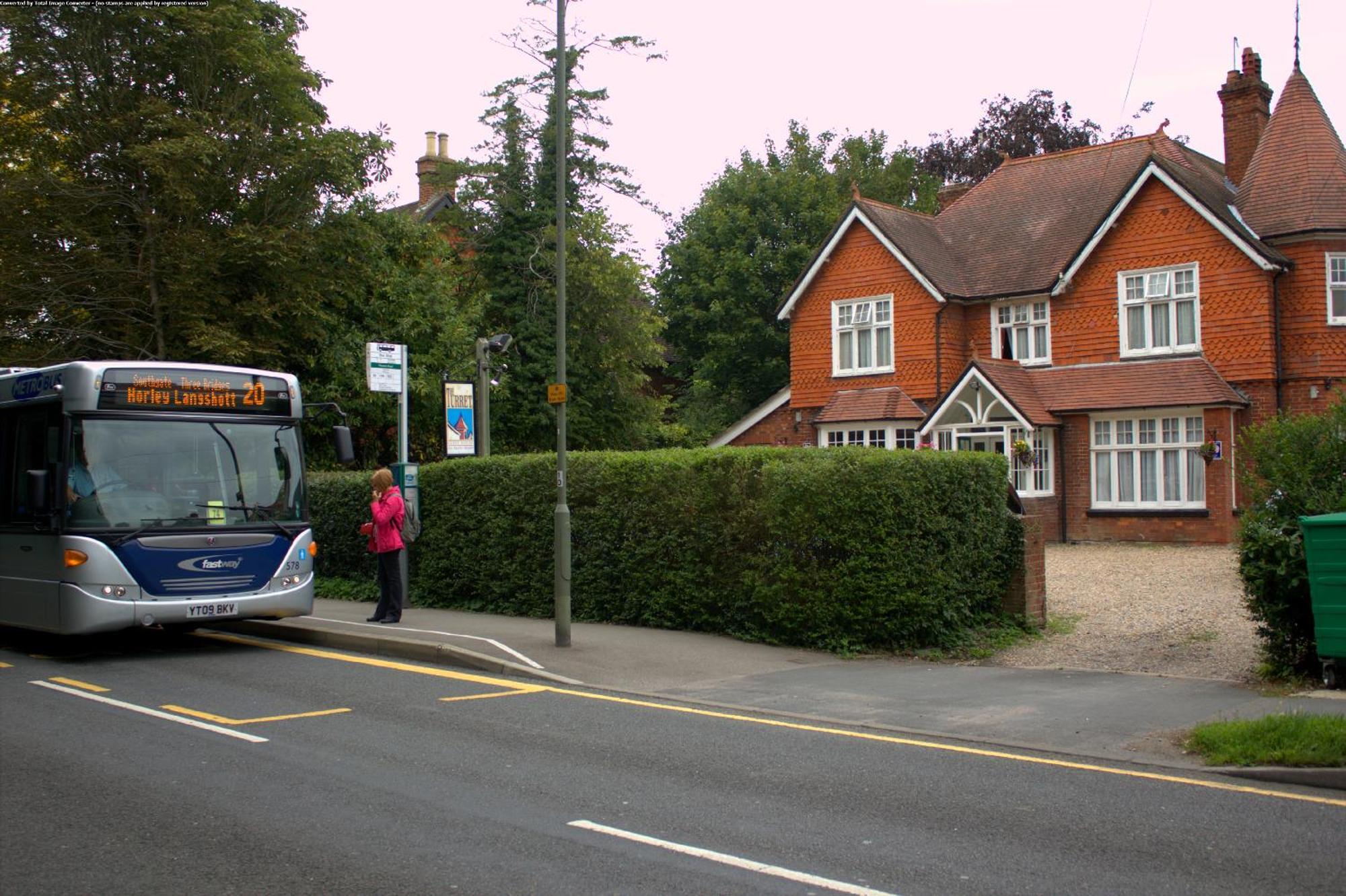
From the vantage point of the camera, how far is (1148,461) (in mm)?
26141

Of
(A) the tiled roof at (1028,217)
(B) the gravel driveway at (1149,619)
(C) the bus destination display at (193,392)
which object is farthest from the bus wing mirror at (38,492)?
(A) the tiled roof at (1028,217)

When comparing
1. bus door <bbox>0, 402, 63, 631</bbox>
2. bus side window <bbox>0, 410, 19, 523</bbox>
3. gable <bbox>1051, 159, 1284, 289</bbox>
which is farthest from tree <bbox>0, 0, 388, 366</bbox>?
gable <bbox>1051, 159, 1284, 289</bbox>

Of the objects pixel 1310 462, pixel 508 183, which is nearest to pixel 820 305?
pixel 508 183

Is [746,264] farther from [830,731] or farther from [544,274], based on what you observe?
[830,731]

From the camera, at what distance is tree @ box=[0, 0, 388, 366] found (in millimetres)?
22688

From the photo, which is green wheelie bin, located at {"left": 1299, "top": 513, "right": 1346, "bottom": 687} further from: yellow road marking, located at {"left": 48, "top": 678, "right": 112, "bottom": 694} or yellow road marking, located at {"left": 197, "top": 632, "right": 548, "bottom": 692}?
yellow road marking, located at {"left": 48, "top": 678, "right": 112, "bottom": 694}

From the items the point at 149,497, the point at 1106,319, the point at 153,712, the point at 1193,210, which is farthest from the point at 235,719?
the point at 1193,210

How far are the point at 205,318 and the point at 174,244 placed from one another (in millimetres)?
1702

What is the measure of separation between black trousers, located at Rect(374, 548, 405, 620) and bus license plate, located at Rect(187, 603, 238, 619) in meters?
2.20

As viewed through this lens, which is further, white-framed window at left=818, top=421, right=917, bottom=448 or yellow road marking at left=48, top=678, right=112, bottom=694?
white-framed window at left=818, top=421, right=917, bottom=448

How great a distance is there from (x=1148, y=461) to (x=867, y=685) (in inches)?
718

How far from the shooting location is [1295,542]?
9602 millimetres

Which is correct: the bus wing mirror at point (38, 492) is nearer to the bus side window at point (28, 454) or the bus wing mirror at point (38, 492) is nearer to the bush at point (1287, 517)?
the bus side window at point (28, 454)

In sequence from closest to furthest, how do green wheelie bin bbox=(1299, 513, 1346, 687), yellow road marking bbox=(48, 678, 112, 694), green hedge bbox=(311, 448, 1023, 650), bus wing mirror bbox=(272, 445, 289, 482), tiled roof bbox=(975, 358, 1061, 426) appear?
green wheelie bin bbox=(1299, 513, 1346, 687) → yellow road marking bbox=(48, 678, 112, 694) → green hedge bbox=(311, 448, 1023, 650) → bus wing mirror bbox=(272, 445, 289, 482) → tiled roof bbox=(975, 358, 1061, 426)
